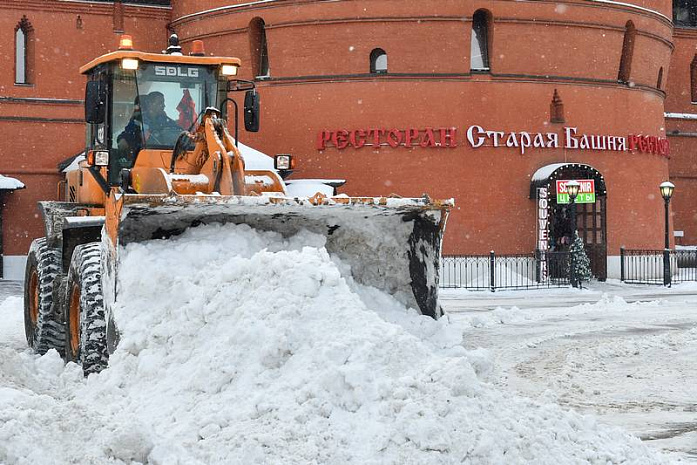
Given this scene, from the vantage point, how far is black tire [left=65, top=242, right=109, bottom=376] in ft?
32.7

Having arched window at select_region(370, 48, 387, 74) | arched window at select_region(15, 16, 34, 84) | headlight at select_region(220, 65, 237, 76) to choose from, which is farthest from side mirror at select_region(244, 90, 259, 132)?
arched window at select_region(15, 16, 34, 84)

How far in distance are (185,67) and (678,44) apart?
1261 inches

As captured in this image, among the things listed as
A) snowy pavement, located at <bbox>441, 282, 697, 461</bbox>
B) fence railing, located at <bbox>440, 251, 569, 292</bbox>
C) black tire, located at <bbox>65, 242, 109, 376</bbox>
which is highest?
black tire, located at <bbox>65, 242, 109, 376</bbox>

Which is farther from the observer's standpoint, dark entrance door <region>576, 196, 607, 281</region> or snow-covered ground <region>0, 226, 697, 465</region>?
dark entrance door <region>576, 196, 607, 281</region>

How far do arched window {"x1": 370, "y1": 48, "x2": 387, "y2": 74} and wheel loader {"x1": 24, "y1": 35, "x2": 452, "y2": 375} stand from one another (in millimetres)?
17689

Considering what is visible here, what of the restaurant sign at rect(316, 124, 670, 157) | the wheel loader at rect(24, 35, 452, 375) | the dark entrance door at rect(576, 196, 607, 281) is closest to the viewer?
the wheel loader at rect(24, 35, 452, 375)

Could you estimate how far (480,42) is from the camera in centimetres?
3152

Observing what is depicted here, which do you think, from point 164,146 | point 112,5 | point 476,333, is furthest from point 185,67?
point 112,5

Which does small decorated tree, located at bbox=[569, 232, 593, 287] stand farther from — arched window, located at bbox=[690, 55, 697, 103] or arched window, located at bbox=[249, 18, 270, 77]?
arched window, located at bbox=[690, 55, 697, 103]

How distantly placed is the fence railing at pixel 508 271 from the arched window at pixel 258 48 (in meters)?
8.05

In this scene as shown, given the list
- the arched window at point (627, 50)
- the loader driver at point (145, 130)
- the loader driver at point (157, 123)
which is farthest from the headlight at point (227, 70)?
the arched window at point (627, 50)

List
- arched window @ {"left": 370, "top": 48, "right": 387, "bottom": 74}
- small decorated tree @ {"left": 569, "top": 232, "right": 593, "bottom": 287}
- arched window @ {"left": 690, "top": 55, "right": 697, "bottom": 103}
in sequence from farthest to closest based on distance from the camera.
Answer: arched window @ {"left": 690, "top": 55, "right": 697, "bottom": 103}, arched window @ {"left": 370, "top": 48, "right": 387, "bottom": 74}, small decorated tree @ {"left": 569, "top": 232, "right": 593, "bottom": 287}

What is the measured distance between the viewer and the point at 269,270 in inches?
353

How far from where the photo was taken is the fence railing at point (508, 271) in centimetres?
2892
